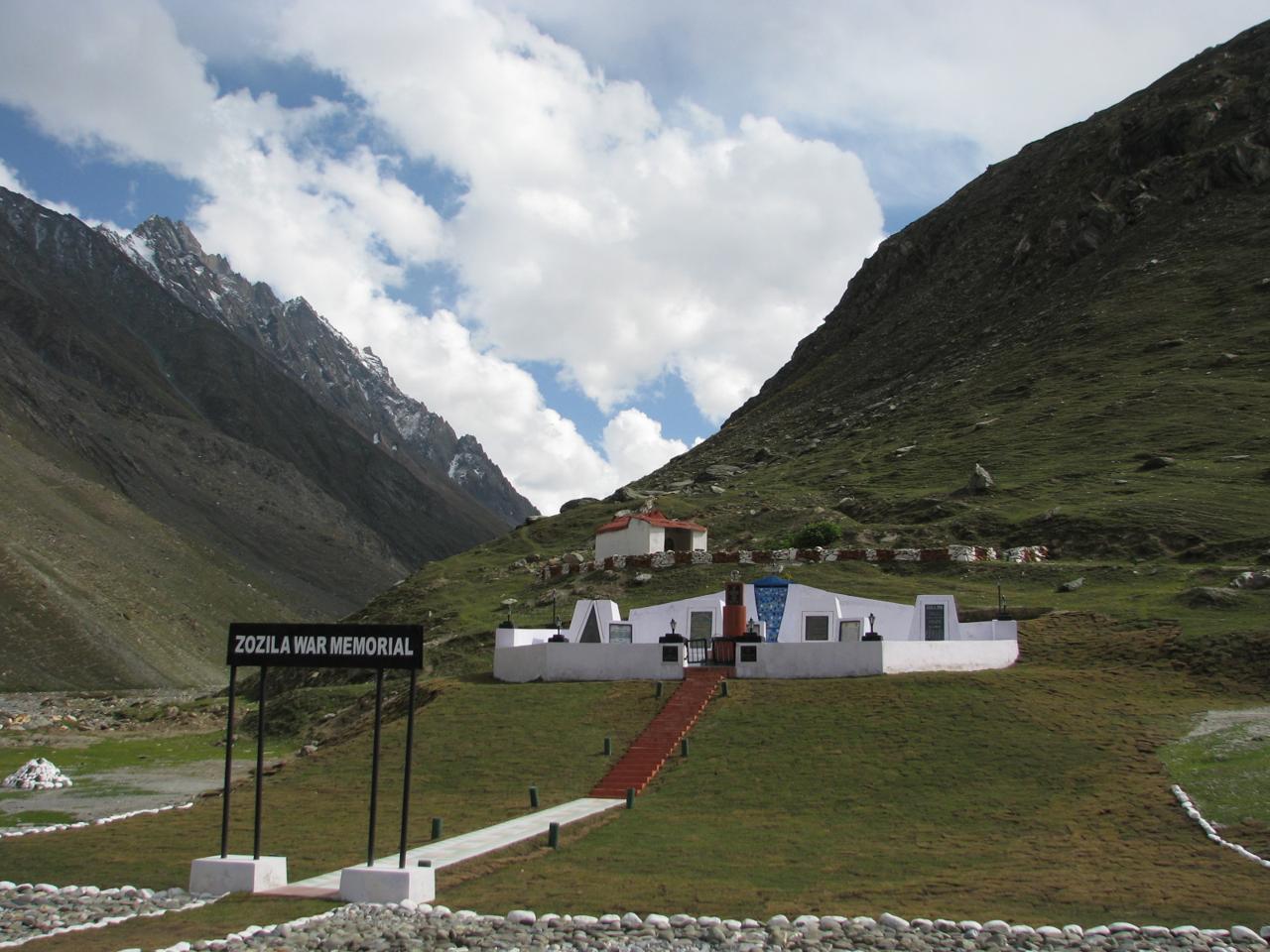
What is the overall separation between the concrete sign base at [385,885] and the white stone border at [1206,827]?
490 inches

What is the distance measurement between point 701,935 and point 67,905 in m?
9.41

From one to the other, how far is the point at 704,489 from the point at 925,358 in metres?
35.9

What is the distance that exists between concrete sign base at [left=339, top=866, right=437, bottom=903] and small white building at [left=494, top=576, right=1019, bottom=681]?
17.7m

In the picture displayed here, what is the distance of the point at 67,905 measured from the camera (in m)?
18.4

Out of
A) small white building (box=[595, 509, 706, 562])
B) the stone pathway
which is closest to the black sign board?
the stone pathway

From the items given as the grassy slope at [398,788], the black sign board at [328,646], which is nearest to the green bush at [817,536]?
the grassy slope at [398,788]

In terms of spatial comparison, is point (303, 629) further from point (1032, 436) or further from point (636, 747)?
point (1032, 436)

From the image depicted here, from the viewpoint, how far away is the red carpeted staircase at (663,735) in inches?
1068

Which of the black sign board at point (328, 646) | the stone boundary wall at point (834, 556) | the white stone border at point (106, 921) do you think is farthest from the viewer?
the stone boundary wall at point (834, 556)

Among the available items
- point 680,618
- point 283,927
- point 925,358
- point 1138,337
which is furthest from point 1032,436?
point 283,927

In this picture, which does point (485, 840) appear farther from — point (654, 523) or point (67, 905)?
point (654, 523)

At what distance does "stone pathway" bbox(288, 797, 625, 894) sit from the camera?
1927 cm

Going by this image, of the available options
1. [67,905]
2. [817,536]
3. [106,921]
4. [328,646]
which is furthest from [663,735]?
[817,536]

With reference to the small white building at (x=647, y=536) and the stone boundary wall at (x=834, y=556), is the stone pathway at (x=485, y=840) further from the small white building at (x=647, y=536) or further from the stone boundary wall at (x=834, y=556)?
the small white building at (x=647, y=536)
